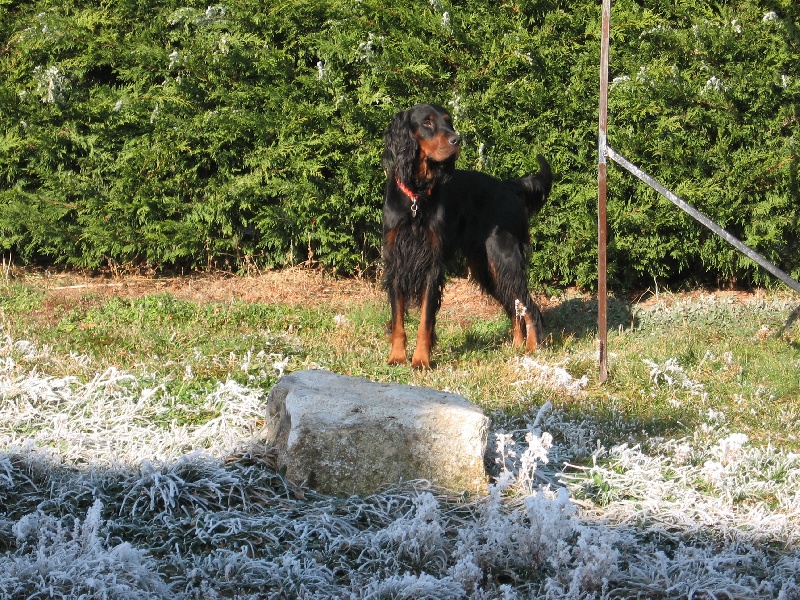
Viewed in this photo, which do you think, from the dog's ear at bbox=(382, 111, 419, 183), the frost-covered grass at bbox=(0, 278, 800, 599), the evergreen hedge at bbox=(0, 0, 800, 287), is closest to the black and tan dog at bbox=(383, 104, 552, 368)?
the dog's ear at bbox=(382, 111, 419, 183)

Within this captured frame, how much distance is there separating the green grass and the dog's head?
1093 millimetres

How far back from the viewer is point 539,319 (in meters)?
5.79

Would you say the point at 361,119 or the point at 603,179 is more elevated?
the point at 361,119

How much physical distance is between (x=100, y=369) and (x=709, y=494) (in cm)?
285

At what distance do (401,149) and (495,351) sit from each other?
136 centimetres

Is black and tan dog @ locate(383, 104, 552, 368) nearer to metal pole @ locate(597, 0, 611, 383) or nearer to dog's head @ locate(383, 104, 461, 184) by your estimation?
dog's head @ locate(383, 104, 461, 184)

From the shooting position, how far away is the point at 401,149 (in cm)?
516

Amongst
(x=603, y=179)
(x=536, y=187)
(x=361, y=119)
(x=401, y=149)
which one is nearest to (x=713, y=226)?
(x=603, y=179)

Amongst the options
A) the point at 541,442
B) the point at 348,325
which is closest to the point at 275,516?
the point at 541,442

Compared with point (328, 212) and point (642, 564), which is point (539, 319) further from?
point (642, 564)

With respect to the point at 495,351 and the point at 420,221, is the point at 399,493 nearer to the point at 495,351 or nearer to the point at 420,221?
the point at 420,221

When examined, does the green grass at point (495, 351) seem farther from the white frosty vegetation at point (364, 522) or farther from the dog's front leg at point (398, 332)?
the white frosty vegetation at point (364, 522)

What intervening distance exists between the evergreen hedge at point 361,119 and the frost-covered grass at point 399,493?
211 cm

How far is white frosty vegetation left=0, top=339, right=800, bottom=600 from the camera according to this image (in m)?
2.48
